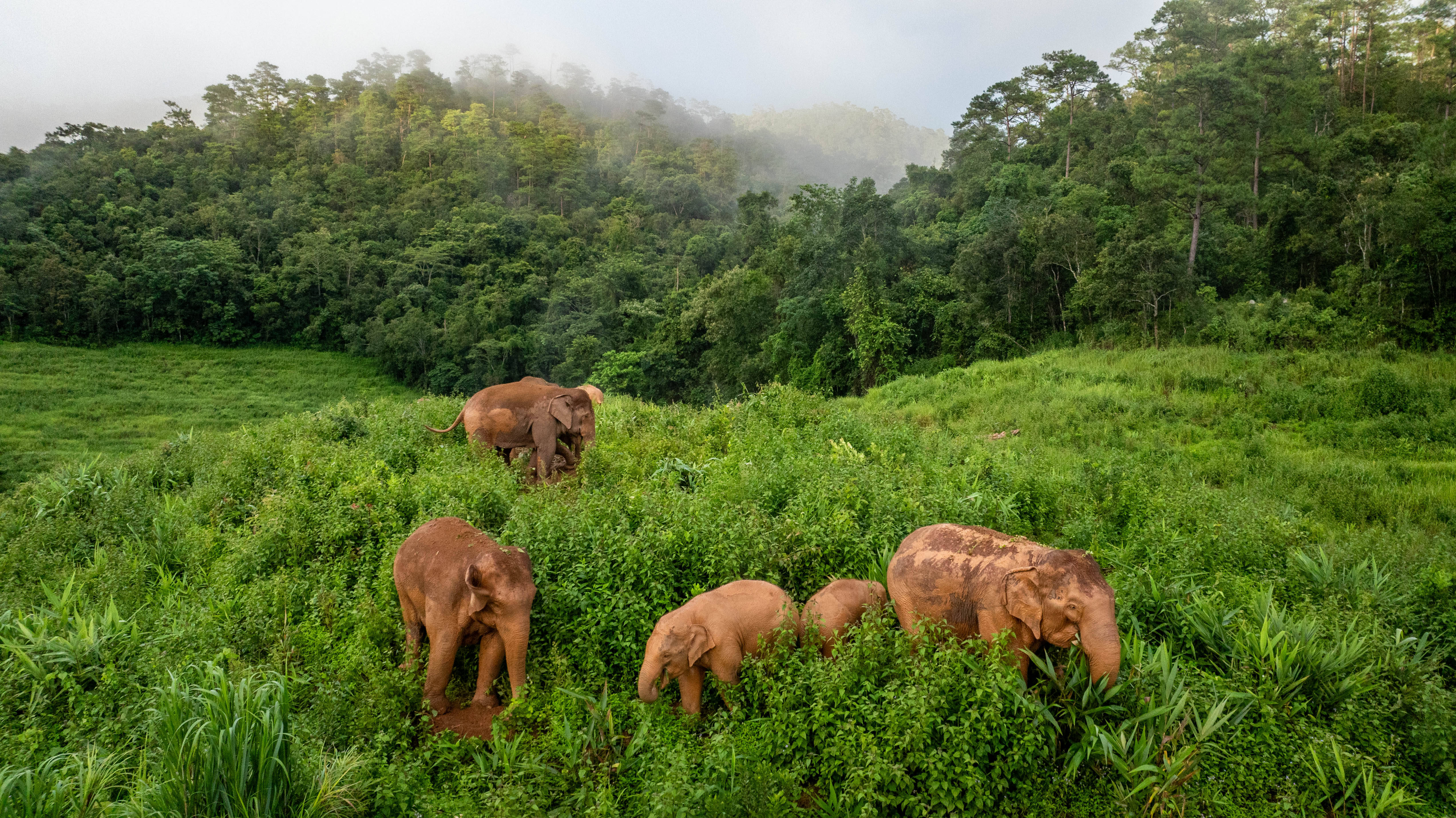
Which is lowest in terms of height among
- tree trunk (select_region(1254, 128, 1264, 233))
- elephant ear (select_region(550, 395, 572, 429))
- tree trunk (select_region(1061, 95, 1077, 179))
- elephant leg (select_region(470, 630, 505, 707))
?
elephant leg (select_region(470, 630, 505, 707))

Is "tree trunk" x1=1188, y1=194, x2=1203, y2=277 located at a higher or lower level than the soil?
higher

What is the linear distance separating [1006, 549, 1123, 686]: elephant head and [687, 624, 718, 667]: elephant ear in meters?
1.75

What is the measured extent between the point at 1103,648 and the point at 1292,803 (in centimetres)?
114

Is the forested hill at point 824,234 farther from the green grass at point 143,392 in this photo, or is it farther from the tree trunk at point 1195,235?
the green grass at point 143,392

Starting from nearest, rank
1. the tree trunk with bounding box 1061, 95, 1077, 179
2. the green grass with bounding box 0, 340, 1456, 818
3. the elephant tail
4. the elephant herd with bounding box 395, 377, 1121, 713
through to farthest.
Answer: the green grass with bounding box 0, 340, 1456, 818 < the elephant herd with bounding box 395, 377, 1121, 713 < the elephant tail < the tree trunk with bounding box 1061, 95, 1077, 179

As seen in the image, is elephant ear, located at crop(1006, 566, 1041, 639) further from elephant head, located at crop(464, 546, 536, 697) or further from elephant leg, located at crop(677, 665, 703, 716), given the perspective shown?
elephant head, located at crop(464, 546, 536, 697)

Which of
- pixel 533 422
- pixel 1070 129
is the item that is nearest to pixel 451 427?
pixel 533 422

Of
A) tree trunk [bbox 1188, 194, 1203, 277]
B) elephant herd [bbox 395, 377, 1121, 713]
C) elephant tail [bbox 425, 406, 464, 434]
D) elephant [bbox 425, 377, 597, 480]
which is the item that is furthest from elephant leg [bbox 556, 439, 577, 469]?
tree trunk [bbox 1188, 194, 1203, 277]

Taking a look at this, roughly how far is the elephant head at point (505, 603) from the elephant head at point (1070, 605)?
3009 mm

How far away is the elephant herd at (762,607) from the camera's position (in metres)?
4.12

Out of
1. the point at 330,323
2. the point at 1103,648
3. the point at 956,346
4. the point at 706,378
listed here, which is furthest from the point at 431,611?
the point at 330,323

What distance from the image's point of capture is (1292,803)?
12.5 ft

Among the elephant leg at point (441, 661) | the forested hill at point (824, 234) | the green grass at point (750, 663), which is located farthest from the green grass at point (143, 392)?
the elephant leg at point (441, 661)

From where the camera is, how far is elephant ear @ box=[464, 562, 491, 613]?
4730mm
